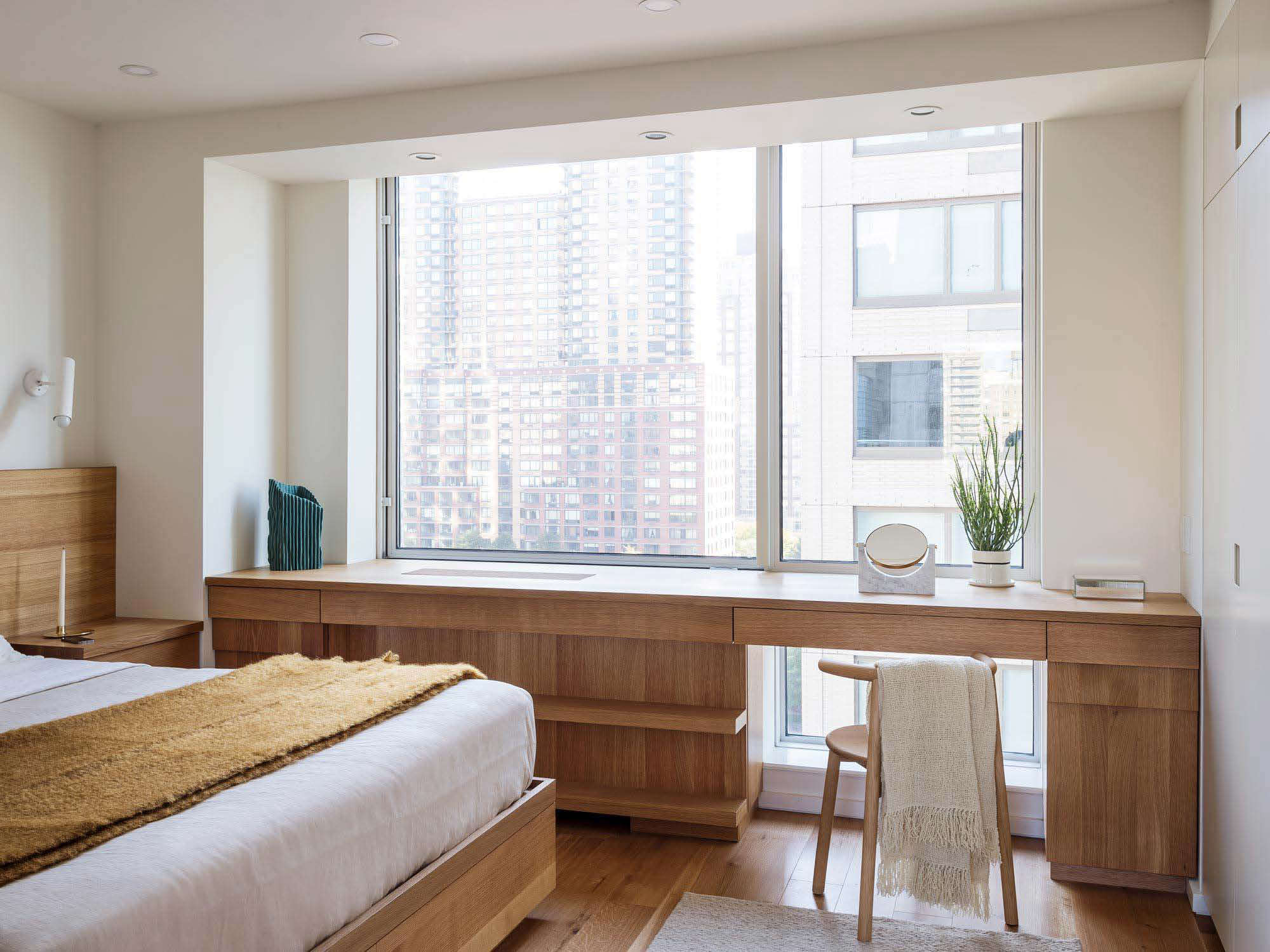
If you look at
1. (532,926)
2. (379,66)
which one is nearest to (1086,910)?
(532,926)

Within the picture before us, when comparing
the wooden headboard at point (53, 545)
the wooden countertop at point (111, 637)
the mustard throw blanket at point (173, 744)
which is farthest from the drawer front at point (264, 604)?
the mustard throw blanket at point (173, 744)

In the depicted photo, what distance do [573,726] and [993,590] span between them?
144 centimetres

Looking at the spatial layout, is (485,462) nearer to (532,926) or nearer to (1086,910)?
(532,926)

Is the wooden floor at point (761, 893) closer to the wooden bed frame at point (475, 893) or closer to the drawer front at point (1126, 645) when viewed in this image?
the wooden bed frame at point (475, 893)

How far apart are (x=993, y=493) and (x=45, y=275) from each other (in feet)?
11.0

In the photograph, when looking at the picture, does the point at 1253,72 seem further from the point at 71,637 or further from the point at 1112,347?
the point at 71,637

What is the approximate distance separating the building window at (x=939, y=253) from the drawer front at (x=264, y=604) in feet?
7.26

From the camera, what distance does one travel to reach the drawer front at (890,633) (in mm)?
2807

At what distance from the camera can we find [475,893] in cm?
219

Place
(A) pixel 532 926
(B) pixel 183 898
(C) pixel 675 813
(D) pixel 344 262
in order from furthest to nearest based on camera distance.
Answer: (D) pixel 344 262, (C) pixel 675 813, (A) pixel 532 926, (B) pixel 183 898

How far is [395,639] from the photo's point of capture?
3627 mm

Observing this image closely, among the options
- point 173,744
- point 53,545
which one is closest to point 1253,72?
point 173,744

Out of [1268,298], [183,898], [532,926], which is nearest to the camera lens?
[183,898]

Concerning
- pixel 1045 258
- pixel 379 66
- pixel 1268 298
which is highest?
pixel 379 66
